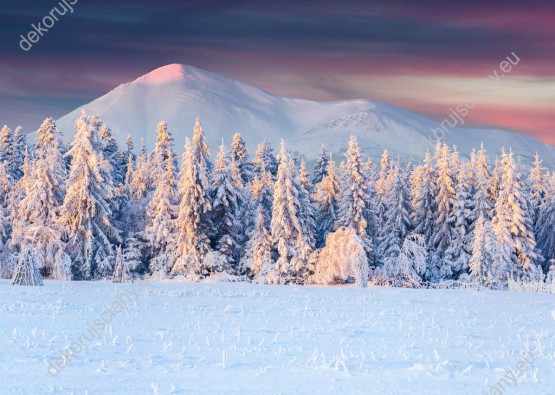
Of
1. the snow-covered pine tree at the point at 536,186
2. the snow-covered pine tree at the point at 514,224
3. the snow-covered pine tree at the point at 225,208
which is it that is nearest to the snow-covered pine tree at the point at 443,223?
the snow-covered pine tree at the point at 514,224

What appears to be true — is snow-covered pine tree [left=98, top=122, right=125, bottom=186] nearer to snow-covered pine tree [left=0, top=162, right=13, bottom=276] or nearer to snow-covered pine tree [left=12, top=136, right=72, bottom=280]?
snow-covered pine tree [left=0, top=162, right=13, bottom=276]

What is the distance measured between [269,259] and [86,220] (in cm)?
1451

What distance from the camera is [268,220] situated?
2286 inches

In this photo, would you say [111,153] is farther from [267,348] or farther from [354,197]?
[267,348]

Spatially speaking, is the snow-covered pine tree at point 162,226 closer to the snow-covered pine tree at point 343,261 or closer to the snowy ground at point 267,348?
the snow-covered pine tree at point 343,261

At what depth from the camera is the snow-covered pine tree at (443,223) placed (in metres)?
61.9

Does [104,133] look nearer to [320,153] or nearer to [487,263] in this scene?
[320,153]

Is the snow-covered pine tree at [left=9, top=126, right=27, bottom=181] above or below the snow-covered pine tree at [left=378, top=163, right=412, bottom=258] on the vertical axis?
above

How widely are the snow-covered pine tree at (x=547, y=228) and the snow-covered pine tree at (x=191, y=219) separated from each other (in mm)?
32618

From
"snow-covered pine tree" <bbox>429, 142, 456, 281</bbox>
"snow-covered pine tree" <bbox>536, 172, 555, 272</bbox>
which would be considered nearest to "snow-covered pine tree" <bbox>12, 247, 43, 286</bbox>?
"snow-covered pine tree" <bbox>429, 142, 456, 281</bbox>

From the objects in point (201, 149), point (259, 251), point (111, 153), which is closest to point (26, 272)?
point (259, 251)

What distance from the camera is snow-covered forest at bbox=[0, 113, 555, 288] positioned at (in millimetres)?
49719

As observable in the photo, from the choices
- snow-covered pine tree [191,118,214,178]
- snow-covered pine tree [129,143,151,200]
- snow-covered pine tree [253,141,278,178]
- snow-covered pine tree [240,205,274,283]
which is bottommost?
snow-covered pine tree [240,205,274,283]

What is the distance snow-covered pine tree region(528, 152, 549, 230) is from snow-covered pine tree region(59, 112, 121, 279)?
3996cm
